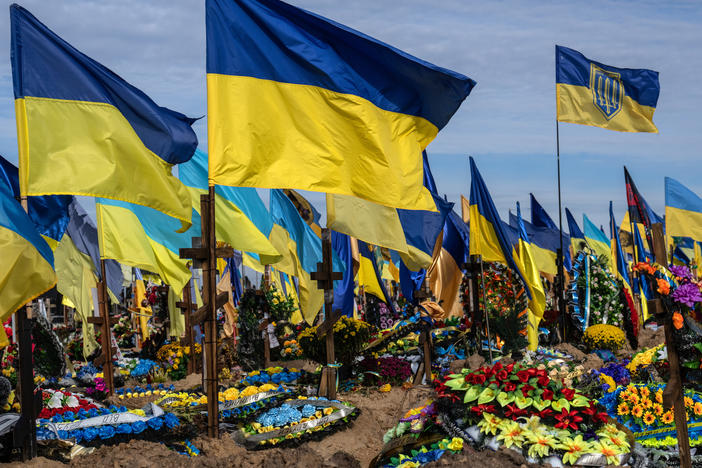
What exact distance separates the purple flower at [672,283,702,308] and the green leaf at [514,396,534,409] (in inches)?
68.1

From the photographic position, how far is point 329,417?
11156 millimetres

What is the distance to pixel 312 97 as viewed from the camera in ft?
28.2

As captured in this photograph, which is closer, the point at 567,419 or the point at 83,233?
the point at 567,419

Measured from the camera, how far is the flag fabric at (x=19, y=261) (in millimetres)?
6922

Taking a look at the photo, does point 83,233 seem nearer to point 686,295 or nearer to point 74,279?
point 74,279

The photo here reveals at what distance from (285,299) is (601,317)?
27.4 feet

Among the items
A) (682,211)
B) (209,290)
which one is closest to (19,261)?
(209,290)

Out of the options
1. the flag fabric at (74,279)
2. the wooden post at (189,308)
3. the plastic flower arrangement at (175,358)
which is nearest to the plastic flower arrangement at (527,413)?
the flag fabric at (74,279)

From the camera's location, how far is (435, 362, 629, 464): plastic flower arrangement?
7.07 meters

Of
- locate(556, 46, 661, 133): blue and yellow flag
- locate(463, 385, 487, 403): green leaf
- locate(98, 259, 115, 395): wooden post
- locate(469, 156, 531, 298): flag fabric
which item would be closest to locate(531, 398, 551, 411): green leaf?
locate(463, 385, 487, 403): green leaf

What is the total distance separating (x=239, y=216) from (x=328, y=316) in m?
2.45

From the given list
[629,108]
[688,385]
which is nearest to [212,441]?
[688,385]

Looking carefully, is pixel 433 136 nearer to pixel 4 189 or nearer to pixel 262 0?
pixel 262 0

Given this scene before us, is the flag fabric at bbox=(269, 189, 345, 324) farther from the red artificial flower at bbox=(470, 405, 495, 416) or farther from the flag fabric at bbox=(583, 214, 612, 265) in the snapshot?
the flag fabric at bbox=(583, 214, 612, 265)
